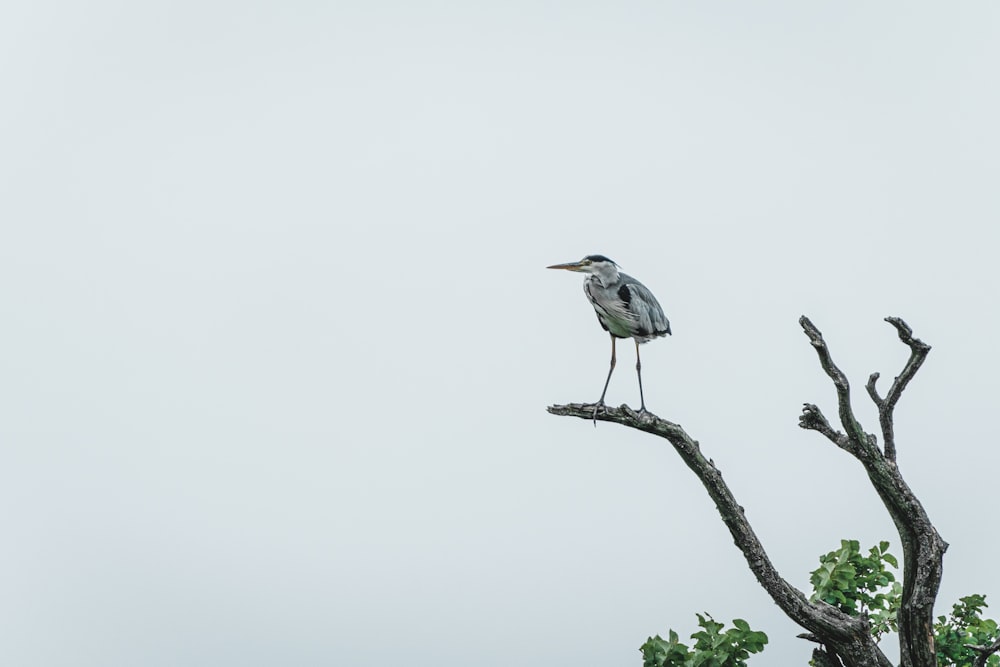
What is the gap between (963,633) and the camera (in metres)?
14.8

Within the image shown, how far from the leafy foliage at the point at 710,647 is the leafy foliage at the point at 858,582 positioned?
1.00 meters

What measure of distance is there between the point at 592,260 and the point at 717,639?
15.0 ft

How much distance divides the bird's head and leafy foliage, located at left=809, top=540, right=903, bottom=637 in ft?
13.5

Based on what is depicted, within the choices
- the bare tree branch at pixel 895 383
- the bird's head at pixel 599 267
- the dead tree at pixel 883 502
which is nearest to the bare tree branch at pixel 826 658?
the dead tree at pixel 883 502

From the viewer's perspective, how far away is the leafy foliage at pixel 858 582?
14359mm

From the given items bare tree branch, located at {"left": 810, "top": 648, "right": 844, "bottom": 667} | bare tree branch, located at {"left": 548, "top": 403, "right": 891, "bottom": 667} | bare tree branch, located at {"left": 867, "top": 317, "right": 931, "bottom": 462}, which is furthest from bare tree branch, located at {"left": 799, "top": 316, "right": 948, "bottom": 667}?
bare tree branch, located at {"left": 810, "top": 648, "right": 844, "bottom": 667}

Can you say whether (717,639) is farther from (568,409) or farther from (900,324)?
(900,324)

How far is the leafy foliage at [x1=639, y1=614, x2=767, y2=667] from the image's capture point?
13891 mm

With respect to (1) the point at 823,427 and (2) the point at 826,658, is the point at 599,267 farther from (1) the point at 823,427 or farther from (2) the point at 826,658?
(2) the point at 826,658

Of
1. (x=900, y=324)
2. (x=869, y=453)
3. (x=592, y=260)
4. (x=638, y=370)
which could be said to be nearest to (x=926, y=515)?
(x=869, y=453)

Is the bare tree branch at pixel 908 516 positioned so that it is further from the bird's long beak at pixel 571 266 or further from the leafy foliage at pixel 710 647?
the bird's long beak at pixel 571 266

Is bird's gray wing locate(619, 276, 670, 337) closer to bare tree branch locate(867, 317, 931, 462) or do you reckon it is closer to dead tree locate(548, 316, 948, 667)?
dead tree locate(548, 316, 948, 667)

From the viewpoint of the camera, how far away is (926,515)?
43.3ft

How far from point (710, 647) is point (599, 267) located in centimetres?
452
